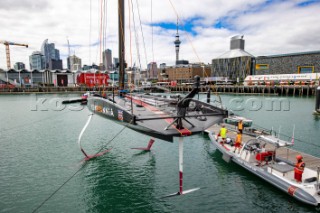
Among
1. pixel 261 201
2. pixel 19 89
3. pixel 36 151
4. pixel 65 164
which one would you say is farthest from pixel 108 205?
pixel 19 89

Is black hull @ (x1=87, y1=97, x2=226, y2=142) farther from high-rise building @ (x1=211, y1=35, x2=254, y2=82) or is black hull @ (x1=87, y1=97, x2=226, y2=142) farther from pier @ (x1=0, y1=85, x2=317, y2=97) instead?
high-rise building @ (x1=211, y1=35, x2=254, y2=82)

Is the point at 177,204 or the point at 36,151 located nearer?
the point at 177,204

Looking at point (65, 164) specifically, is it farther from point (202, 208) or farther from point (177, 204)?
point (202, 208)

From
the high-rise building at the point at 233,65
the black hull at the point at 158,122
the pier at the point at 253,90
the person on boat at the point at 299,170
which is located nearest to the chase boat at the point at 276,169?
the person on boat at the point at 299,170

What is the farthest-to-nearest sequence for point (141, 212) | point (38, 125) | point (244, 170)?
point (38, 125)
point (244, 170)
point (141, 212)

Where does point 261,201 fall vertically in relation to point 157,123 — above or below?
below

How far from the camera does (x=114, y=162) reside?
50.2 ft

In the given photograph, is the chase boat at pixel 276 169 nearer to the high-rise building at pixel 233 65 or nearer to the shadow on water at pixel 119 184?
the shadow on water at pixel 119 184

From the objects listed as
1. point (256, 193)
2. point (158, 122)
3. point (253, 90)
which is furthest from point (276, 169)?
point (253, 90)

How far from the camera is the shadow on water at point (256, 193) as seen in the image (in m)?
9.90

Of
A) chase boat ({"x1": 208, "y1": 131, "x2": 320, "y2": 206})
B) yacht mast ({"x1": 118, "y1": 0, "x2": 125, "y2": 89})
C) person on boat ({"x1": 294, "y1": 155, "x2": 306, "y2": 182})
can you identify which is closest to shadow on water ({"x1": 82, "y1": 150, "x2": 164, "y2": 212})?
yacht mast ({"x1": 118, "y1": 0, "x2": 125, "y2": 89})

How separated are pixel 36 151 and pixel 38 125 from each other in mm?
12224

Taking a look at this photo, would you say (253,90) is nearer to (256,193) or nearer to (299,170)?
(256,193)

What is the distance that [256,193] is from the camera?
1120 cm
